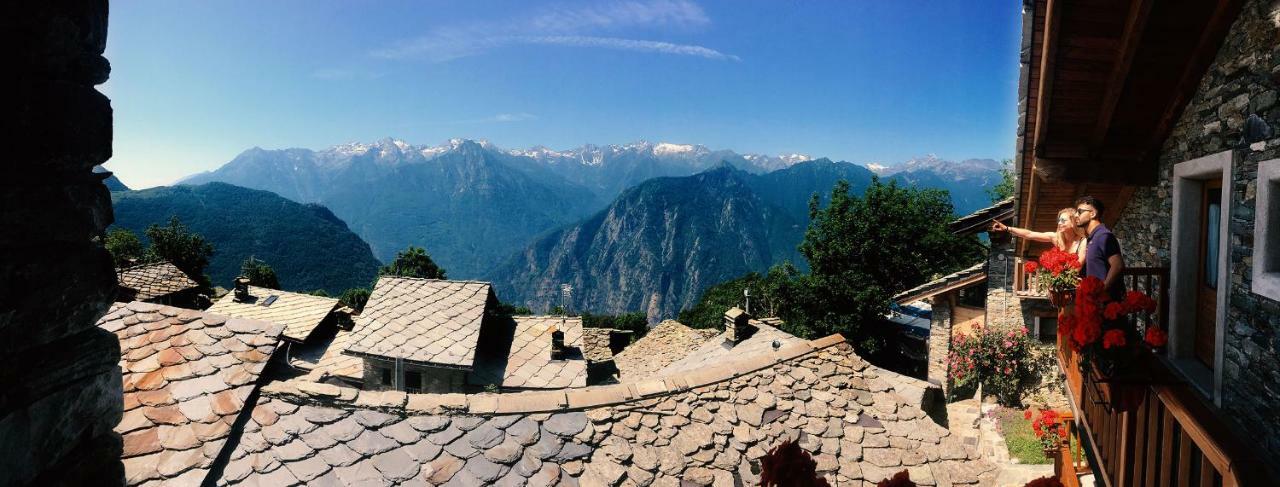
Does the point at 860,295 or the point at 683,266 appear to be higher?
the point at 860,295

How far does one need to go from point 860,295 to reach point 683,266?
142 meters

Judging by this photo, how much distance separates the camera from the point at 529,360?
18.7m

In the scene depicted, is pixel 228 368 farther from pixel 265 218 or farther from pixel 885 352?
pixel 265 218

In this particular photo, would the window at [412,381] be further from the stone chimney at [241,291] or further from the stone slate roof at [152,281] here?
the stone slate roof at [152,281]

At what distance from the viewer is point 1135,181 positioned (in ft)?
20.2

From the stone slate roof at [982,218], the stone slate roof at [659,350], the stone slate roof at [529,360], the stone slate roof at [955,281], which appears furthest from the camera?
the stone slate roof at [659,350]

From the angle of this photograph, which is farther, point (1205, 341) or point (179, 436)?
point (1205, 341)

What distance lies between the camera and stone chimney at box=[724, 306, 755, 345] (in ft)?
52.8

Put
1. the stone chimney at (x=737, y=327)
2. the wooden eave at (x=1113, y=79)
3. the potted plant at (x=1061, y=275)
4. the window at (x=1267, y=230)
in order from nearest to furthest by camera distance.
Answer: the window at (x=1267, y=230), the wooden eave at (x=1113, y=79), the potted plant at (x=1061, y=275), the stone chimney at (x=737, y=327)

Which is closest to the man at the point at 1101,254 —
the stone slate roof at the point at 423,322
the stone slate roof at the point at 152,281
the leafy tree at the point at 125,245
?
the stone slate roof at the point at 423,322

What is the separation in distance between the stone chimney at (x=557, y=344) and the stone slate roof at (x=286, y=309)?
13701 mm

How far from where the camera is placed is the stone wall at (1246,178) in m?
3.82

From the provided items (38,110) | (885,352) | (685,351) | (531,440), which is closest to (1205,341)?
(531,440)

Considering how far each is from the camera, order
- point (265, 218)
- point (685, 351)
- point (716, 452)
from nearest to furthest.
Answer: point (716, 452)
point (685, 351)
point (265, 218)
